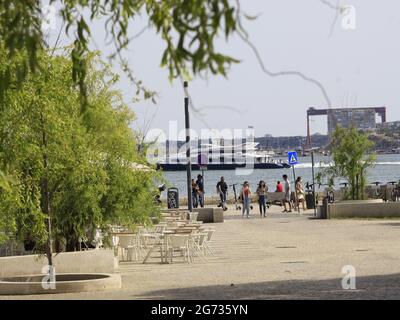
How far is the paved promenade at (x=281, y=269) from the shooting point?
17.2 metres

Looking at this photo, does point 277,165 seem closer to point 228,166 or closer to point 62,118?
point 228,166

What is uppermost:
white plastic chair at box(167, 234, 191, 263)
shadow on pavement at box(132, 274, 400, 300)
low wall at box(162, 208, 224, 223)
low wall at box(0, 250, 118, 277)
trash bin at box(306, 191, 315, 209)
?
trash bin at box(306, 191, 315, 209)

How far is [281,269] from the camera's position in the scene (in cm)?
2148

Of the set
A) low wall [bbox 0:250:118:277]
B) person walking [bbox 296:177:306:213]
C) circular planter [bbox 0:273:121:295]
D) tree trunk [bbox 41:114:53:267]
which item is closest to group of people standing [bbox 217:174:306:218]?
person walking [bbox 296:177:306:213]

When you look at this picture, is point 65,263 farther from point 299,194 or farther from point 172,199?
point 299,194

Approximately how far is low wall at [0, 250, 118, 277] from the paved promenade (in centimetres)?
48

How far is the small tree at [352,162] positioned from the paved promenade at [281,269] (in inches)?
301

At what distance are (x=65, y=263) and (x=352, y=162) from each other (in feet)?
78.8

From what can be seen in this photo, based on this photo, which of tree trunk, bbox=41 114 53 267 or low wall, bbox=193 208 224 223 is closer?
tree trunk, bbox=41 114 53 267

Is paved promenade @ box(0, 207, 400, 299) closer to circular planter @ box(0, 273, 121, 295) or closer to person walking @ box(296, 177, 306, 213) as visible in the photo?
circular planter @ box(0, 273, 121, 295)

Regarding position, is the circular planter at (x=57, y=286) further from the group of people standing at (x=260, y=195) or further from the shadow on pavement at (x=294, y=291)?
the group of people standing at (x=260, y=195)

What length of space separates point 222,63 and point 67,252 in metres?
15.7

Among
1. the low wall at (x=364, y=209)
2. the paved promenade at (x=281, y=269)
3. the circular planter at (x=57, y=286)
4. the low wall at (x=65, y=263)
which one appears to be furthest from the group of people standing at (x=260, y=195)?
the circular planter at (x=57, y=286)

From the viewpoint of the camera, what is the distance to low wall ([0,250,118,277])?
2064 centimetres
